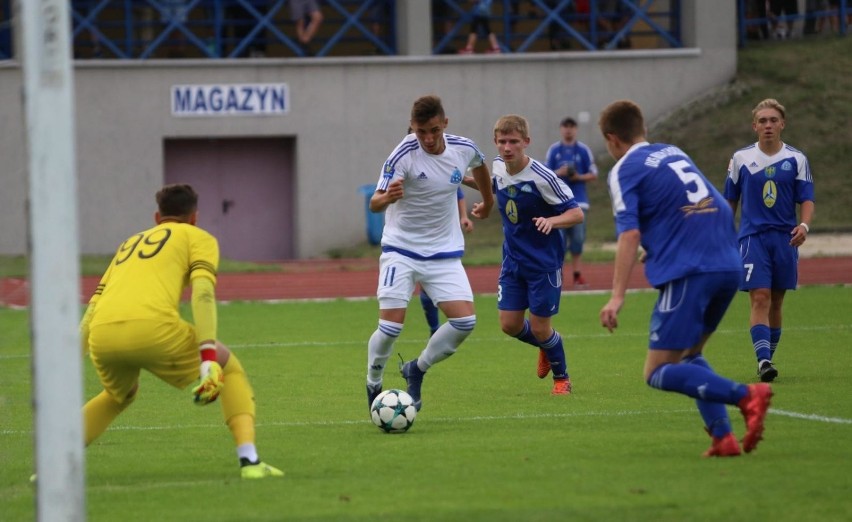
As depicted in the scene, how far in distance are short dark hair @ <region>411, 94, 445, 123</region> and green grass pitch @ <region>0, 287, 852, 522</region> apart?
1982 mm

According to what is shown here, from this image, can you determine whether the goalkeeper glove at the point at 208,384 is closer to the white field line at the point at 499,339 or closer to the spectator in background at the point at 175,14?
the white field line at the point at 499,339

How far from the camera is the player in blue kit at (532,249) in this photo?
10.3 metres

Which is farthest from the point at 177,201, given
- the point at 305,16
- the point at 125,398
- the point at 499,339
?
the point at 305,16

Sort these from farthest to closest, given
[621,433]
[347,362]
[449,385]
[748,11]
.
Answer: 1. [748,11]
2. [347,362]
3. [449,385]
4. [621,433]

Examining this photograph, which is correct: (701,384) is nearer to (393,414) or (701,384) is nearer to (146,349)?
(393,414)

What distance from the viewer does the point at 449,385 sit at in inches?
445

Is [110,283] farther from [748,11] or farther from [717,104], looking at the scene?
[748,11]

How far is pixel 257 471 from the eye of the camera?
6.94 metres

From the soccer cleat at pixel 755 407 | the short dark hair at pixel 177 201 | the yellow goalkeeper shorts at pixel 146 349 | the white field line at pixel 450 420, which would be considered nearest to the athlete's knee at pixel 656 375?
the soccer cleat at pixel 755 407

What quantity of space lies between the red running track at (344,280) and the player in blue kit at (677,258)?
43.3 ft

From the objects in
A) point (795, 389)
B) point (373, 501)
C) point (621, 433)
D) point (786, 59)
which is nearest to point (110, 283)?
point (373, 501)

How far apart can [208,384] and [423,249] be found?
127 inches

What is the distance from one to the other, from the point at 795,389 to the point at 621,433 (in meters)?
2.52

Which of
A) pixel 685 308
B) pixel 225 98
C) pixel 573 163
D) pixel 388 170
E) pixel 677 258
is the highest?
pixel 225 98
